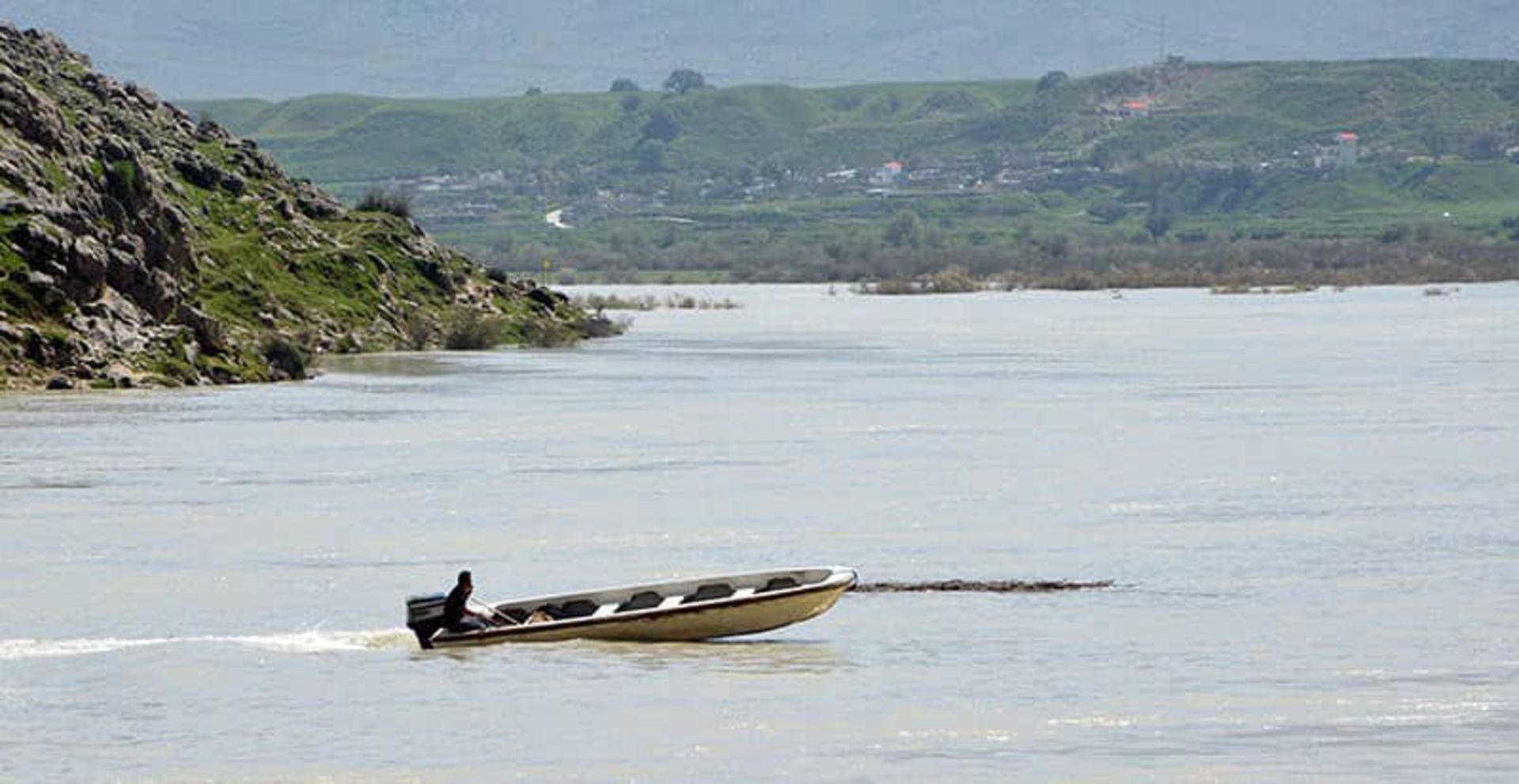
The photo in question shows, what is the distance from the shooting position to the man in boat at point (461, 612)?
39438 millimetres

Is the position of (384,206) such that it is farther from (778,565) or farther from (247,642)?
(247,642)

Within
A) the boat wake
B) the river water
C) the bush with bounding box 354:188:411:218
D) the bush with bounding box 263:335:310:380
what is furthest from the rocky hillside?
the boat wake

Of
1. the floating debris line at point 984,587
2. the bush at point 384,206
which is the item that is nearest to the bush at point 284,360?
the bush at point 384,206

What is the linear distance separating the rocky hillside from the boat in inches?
1944

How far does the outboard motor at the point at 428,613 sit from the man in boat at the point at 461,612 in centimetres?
8

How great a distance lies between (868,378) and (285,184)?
41515 millimetres

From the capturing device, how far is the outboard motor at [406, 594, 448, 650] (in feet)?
130

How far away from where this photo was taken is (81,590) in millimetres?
45656

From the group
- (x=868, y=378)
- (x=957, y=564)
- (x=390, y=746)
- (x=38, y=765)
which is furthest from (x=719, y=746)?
(x=868, y=378)

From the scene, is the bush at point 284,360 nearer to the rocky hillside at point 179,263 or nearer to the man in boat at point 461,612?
the rocky hillside at point 179,263

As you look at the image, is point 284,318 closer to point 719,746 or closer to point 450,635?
point 450,635

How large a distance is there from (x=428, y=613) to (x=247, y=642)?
117 inches

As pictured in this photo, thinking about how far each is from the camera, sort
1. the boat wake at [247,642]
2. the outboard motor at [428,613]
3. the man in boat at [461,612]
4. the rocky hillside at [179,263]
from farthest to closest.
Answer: the rocky hillside at [179,263], the boat wake at [247,642], the outboard motor at [428,613], the man in boat at [461,612]

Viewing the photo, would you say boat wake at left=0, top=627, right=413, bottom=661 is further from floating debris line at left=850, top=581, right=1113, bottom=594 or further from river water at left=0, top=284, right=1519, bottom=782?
floating debris line at left=850, top=581, right=1113, bottom=594
